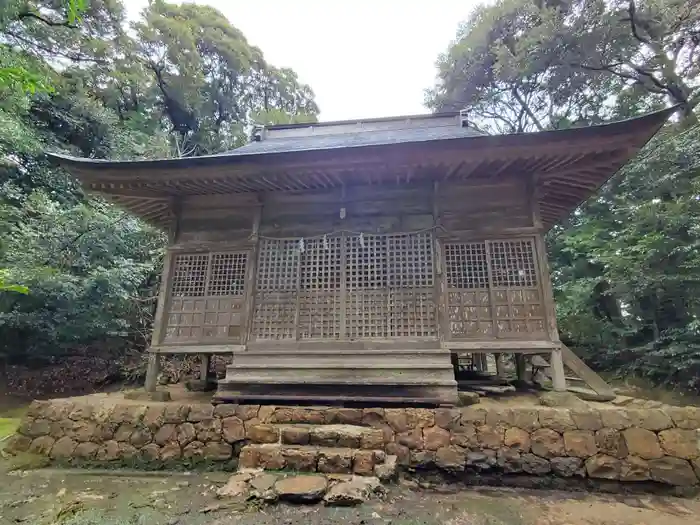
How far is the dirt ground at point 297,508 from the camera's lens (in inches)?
151

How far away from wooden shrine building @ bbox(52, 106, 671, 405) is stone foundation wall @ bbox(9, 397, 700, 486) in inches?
14.7

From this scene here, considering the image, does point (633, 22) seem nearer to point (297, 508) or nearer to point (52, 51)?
point (297, 508)

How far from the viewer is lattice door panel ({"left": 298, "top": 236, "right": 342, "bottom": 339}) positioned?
20.6ft

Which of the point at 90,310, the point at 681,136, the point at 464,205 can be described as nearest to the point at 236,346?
the point at 464,205

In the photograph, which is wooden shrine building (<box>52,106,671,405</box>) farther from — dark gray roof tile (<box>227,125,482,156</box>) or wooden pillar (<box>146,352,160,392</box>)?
dark gray roof tile (<box>227,125,482,156</box>)

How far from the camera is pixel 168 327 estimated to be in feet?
21.8

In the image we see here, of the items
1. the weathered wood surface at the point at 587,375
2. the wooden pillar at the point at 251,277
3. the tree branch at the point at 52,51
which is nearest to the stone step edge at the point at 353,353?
the wooden pillar at the point at 251,277

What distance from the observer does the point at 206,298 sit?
6695 mm

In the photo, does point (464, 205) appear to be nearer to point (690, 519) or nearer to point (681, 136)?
point (690, 519)

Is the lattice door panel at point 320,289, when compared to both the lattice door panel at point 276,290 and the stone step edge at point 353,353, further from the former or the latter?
the stone step edge at point 353,353

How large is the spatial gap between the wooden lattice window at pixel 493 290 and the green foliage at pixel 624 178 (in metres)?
5.41

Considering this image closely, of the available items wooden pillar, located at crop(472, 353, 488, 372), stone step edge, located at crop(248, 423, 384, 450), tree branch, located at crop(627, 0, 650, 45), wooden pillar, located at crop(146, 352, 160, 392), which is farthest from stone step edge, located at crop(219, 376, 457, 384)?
tree branch, located at crop(627, 0, 650, 45)

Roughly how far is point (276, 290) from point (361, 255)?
1638mm

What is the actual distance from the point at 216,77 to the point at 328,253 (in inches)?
884
